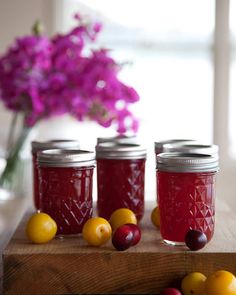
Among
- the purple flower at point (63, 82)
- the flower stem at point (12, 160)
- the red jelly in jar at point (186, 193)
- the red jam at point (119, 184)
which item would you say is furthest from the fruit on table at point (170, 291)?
the flower stem at point (12, 160)

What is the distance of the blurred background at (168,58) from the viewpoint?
12.3ft

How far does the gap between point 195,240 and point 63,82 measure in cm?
80

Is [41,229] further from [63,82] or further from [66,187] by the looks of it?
[63,82]

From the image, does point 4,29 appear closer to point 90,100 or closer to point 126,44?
point 126,44

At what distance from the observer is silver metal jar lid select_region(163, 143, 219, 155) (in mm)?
1267

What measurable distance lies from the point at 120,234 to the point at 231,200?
286 centimetres

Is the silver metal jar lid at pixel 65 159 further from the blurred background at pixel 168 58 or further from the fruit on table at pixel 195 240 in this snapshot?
the blurred background at pixel 168 58

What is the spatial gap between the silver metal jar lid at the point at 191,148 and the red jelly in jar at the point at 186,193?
0.15 meters

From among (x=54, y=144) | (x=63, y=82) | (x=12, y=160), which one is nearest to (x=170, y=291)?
(x=54, y=144)

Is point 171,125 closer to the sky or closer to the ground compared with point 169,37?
closer to the ground

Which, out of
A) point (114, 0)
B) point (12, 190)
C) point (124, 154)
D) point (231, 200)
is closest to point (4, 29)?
point (114, 0)

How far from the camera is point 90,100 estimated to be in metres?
1.73

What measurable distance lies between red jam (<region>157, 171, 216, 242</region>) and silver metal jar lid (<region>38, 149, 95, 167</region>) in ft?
0.52

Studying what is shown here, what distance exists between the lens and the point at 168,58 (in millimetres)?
3875
